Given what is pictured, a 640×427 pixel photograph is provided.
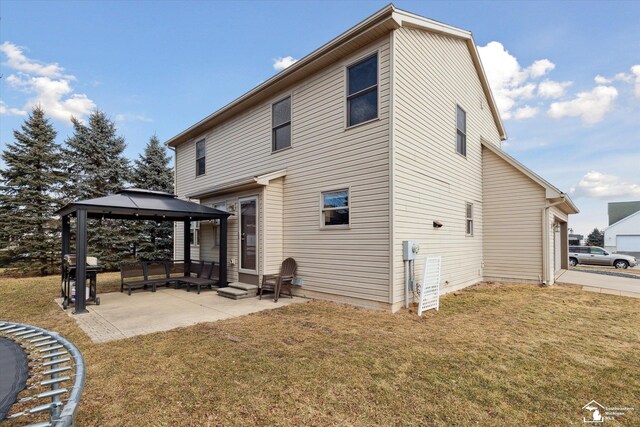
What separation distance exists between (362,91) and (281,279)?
503 cm

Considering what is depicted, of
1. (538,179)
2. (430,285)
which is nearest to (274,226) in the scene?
(430,285)

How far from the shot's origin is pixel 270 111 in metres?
9.66

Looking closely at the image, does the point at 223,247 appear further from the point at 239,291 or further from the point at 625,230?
the point at 625,230

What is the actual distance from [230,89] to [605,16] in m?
13.5

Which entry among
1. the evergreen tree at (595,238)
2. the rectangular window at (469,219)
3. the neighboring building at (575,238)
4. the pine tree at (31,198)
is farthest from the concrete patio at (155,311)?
the evergreen tree at (595,238)

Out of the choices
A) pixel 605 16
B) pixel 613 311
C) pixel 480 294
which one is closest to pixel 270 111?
pixel 480 294

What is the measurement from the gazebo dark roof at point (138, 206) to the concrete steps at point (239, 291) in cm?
208

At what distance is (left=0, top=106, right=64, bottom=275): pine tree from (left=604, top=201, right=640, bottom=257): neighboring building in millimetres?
47031

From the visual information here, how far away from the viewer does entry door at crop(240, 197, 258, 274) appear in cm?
874

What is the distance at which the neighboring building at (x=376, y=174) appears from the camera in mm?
6789

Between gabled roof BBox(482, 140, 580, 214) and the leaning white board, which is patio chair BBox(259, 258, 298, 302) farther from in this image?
gabled roof BBox(482, 140, 580, 214)

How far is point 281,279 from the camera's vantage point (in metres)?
7.98

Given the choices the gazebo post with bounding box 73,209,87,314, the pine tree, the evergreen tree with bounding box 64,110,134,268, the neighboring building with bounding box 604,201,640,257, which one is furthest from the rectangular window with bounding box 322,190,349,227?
the neighboring building with bounding box 604,201,640,257

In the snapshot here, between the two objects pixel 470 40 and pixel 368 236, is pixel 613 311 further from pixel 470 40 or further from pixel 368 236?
pixel 470 40
